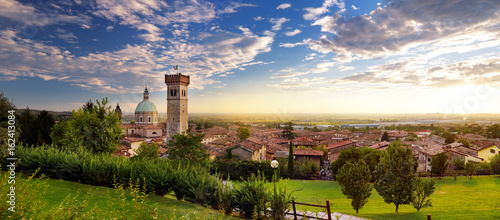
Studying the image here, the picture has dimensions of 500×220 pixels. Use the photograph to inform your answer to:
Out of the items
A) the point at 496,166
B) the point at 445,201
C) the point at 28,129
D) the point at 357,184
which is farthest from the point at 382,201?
the point at 28,129

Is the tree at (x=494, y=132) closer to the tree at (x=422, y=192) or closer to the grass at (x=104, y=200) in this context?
the tree at (x=422, y=192)

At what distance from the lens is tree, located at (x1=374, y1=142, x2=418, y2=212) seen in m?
13.8

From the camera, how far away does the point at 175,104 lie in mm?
45031

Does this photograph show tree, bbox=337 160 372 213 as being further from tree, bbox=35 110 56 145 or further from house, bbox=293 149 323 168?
tree, bbox=35 110 56 145

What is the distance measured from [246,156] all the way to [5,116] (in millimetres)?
25591

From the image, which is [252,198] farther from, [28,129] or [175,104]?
[175,104]

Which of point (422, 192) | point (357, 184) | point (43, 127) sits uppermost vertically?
point (43, 127)

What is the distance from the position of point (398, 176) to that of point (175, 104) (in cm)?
3883

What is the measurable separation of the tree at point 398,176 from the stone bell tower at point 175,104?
3672 cm

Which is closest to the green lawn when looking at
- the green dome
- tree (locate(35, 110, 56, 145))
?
tree (locate(35, 110, 56, 145))

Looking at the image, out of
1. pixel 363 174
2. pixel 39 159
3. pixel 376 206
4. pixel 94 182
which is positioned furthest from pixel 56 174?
pixel 376 206

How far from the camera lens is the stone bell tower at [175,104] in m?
44.8

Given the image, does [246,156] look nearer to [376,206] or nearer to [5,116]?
[376,206]

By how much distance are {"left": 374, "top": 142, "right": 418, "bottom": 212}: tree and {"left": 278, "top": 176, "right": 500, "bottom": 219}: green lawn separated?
97 cm
